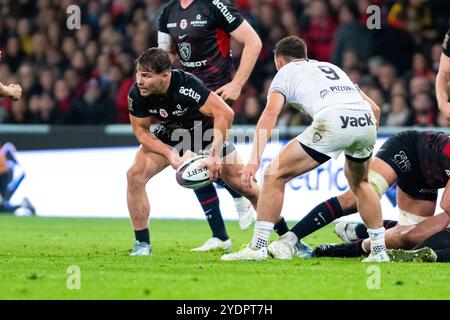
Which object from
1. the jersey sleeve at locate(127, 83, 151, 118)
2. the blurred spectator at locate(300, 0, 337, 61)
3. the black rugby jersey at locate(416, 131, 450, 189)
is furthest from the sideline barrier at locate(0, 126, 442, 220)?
the jersey sleeve at locate(127, 83, 151, 118)

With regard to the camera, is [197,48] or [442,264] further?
[197,48]

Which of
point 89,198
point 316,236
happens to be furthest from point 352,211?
point 89,198

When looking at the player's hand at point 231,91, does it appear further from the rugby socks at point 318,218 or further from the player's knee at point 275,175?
the player's knee at point 275,175

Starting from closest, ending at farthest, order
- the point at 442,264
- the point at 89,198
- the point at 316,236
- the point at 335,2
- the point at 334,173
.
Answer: the point at 442,264, the point at 316,236, the point at 334,173, the point at 89,198, the point at 335,2

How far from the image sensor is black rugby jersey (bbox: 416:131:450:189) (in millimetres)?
8797

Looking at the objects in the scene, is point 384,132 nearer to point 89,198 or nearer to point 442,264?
point 89,198

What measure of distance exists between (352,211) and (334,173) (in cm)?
457

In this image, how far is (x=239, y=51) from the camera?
52.6 ft

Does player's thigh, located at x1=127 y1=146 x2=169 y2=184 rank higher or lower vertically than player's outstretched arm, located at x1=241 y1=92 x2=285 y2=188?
lower

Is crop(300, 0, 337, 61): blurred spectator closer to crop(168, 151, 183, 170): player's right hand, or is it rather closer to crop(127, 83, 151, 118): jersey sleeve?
crop(127, 83, 151, 118): jersey sleeve

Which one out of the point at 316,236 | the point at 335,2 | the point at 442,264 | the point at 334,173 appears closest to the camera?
the point at 442,264

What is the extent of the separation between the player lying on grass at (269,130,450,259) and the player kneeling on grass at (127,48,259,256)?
0.66m

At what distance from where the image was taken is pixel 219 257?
29.0 feet

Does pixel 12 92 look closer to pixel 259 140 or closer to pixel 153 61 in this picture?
pixel 153 61
